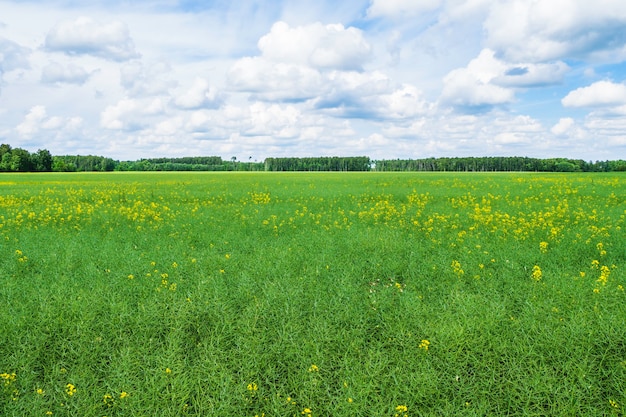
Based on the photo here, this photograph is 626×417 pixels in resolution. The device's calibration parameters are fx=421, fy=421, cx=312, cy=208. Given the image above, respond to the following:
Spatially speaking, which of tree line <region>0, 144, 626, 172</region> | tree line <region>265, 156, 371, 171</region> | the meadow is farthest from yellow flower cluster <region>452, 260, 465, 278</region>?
tree line <region>265, 156, 371, 171</region>

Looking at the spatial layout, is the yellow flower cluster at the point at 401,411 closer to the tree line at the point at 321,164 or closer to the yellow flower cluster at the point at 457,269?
the yellow flower cluster at the point at 457,269

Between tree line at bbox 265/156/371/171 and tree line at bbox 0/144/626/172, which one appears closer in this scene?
tree line at bbox 0/144/626/172

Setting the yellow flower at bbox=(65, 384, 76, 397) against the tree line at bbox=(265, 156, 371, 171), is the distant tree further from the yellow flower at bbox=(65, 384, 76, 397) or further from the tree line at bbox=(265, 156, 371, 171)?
the yellow flower at bbox=(65, 384, 76, 397)

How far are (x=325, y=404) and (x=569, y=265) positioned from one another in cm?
671

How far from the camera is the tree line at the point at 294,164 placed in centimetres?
11244

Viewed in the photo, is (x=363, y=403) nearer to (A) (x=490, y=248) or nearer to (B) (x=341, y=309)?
(B) (x=341, y=309)

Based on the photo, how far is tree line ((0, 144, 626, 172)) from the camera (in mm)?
112444

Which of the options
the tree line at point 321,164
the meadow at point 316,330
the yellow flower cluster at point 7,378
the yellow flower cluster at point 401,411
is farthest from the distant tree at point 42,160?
the yellow flower cluster at point 401,411

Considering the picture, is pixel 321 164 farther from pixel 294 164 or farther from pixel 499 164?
pixel 499 164

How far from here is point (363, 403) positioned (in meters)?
4.88

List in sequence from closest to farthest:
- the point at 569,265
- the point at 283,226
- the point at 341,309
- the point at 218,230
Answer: the point at 341,309 < the point at 569,265 < the point at 218,230 < the point at 283,226

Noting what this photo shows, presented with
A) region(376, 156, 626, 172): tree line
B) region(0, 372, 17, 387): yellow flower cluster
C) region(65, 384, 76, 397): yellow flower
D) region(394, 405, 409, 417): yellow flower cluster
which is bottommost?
region(394, 405, 409, 417): yellow flower cluster

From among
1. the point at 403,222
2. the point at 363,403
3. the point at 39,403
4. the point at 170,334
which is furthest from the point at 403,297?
the point at 403,222

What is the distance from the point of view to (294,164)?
183250mm
